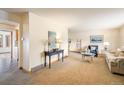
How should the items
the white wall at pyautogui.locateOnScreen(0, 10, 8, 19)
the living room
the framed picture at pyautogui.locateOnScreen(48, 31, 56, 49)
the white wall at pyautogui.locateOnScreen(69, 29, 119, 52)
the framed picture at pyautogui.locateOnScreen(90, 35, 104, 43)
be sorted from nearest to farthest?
the living room, the white wall at pyautogui.locateOnScreen(0, 10, 8, 19), the framed picture at pyautogui.locateOnScreen(48, 31, 56, 49), the white wall at pyautogui.locateOnScreen(69, 29, 119, 52), the framed picture at pyautogui.locateOnScreen(90, 35, 104, 43)

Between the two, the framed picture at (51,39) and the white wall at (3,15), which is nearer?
the white wall at (3,15)

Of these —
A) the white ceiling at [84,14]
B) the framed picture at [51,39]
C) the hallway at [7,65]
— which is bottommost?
the hallway at [7,65]

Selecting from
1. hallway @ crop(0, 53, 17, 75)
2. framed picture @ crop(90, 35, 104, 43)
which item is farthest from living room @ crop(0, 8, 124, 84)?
hallway @ crop(0, 53, 17, 75)

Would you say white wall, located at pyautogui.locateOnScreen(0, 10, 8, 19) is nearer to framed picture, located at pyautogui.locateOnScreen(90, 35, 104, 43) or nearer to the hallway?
the hallway

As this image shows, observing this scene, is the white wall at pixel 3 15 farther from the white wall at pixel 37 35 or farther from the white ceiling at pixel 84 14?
the white wall at pixel 37 35

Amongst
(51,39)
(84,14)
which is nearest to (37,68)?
(51,39)

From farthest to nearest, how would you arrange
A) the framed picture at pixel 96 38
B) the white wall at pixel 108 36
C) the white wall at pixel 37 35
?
the framed picture at pixel 96 38 → the white wall at pixel 108 36 → the white wall at pixel 37 35

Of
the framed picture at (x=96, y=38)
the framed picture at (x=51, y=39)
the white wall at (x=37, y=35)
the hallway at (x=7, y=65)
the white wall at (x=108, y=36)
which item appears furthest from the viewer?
the framed picture at (x=96, y=38)

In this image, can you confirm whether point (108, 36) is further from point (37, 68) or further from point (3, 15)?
point (3, 15)

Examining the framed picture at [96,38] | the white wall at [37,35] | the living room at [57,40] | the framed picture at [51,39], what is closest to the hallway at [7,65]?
the living room at [57,40]

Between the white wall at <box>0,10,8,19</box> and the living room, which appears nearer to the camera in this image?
the living room
